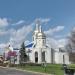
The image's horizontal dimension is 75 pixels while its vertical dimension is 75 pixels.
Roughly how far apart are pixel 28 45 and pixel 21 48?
39795 millimetres

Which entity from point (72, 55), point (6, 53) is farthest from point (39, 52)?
point (72, 55)

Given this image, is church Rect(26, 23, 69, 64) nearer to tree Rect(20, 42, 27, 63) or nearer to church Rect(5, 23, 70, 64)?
church Rect(5, 23, 70, 64)

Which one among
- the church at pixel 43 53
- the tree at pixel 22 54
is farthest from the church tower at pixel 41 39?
the tree at pixel 22 54

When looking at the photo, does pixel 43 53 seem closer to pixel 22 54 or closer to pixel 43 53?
pixel 43 53

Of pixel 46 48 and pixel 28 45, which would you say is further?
pixel 28 45

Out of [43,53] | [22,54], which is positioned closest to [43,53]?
[43,53]

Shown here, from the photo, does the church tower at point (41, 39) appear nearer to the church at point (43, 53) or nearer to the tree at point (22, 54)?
the church at point (43, 53)

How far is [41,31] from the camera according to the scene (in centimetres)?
16125

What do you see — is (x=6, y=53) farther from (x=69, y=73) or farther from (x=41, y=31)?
(x=69, y=73)

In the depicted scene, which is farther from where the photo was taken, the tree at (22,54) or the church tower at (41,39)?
the church tower at (41,39)

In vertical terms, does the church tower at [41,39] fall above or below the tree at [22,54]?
above

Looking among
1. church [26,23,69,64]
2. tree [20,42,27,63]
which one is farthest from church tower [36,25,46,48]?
tree [20,42,27,63]

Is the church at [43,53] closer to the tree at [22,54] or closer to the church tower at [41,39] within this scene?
the church tower at [41,39]

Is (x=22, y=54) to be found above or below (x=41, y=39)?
below
